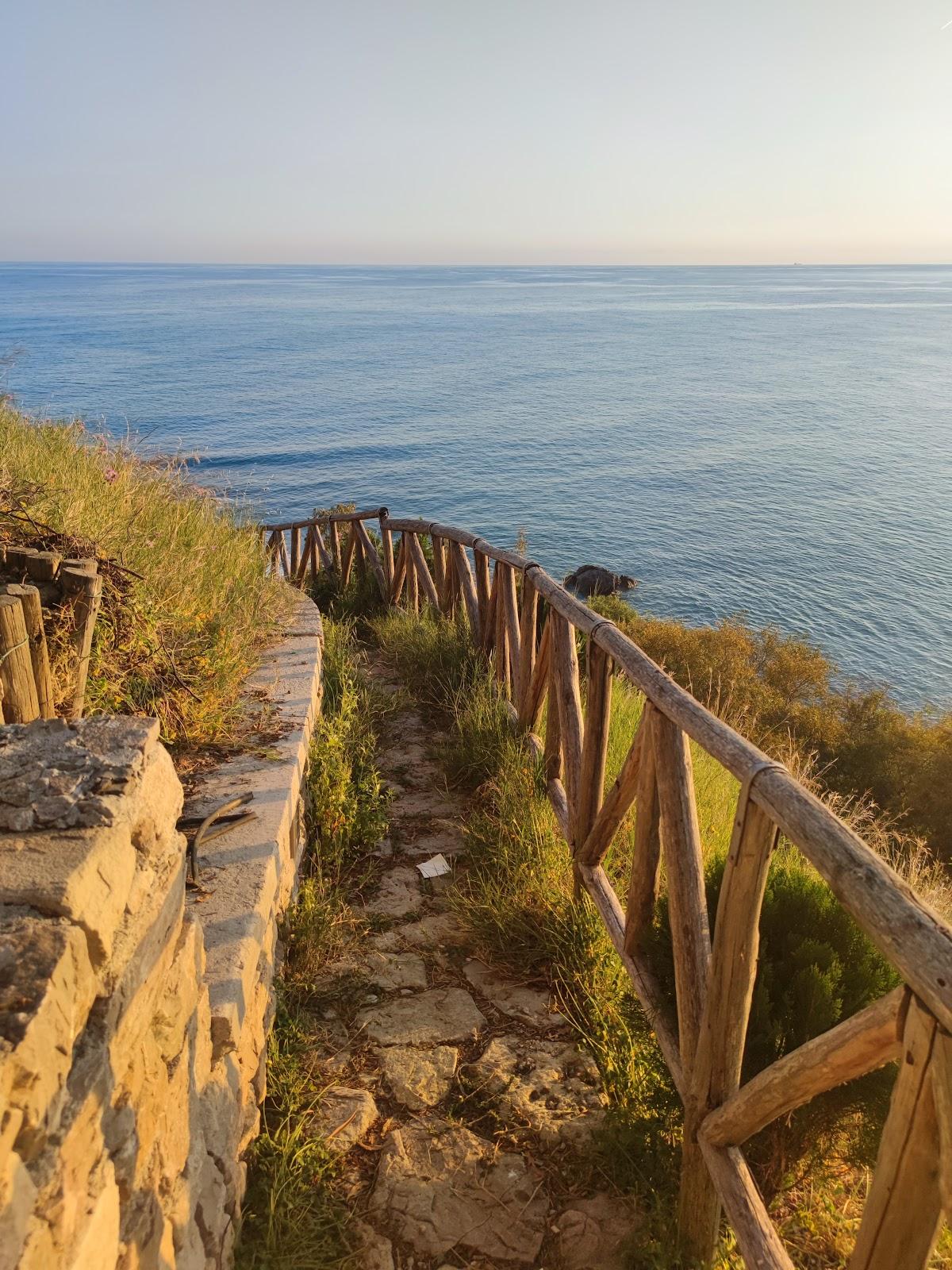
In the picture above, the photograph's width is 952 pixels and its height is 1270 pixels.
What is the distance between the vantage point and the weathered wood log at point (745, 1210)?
193cm

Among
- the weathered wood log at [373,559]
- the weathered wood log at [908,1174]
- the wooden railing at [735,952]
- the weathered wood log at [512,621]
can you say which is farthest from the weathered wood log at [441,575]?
the weathered wood log at [908,1174]

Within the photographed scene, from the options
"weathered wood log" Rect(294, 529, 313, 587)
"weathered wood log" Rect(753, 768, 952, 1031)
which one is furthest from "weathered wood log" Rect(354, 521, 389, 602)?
"weathered wood log" Rect(753, 768, 952, 1031)

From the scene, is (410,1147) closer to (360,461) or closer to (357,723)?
(357,723)

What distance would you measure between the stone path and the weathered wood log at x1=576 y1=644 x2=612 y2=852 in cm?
80

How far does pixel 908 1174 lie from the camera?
1.46 m

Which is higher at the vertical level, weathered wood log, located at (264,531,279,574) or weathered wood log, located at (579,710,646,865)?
weathered wood log, located at (579,710,646,865)

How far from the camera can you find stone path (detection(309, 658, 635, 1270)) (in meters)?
2.46

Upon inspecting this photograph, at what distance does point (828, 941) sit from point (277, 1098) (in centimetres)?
188

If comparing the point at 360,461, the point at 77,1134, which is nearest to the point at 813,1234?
the point at 77,1134

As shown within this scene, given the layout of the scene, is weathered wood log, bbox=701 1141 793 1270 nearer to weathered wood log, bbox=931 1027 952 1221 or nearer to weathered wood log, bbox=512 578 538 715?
weathered wood log, bbox=931 1027 952 1221

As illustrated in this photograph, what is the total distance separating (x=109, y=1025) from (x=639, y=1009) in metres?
2.11

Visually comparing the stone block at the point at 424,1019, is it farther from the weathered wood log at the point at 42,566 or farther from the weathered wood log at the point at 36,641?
the weathered wood log at the point at 42,566

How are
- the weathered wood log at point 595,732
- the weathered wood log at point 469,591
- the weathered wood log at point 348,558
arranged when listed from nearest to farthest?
the weathered wood log at point 595,732 → the weathered wood log at point 469,591 → the weathered wood log at point 348,558

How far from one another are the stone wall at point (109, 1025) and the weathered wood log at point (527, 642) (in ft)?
9.48
